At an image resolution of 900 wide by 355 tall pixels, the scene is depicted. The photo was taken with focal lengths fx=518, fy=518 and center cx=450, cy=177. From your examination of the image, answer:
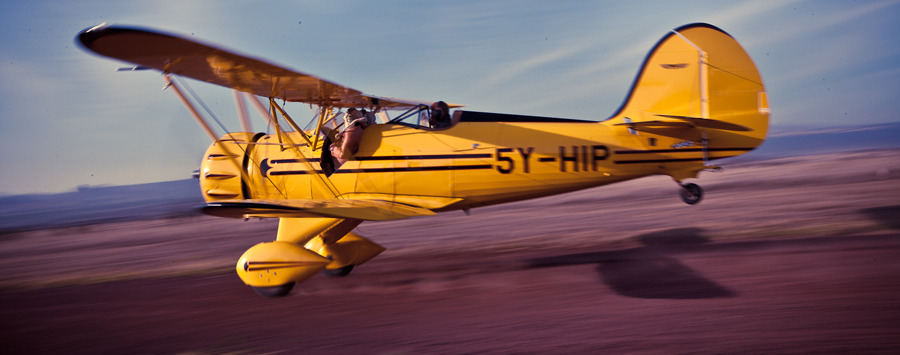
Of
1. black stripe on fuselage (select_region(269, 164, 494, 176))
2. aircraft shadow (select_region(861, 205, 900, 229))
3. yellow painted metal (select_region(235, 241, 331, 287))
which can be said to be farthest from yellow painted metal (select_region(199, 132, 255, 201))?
aircraft shadow (select_region(861, 205, 900, 229))

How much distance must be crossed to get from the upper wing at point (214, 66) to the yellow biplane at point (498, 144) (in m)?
0.04

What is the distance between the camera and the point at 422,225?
12281 millimetres

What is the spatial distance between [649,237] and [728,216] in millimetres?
2417

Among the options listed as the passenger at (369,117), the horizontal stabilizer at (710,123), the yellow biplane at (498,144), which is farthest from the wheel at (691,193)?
the passenger at (369,117)

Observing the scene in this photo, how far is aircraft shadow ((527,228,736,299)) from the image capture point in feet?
17.0

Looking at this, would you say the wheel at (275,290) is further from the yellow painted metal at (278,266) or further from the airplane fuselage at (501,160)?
the airplane fuselage at (501,160)

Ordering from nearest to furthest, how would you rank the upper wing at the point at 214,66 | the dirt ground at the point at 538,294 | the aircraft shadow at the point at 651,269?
the dirt ground at the point at 538,294 → the upper wing at the point at 214,66 → the aircraft shadow at the point at 651,269

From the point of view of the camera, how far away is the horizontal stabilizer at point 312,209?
481 cm

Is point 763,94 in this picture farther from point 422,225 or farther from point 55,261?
point 55,261

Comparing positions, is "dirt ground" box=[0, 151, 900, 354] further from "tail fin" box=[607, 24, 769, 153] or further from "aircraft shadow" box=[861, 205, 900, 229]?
"tail fin" box=[607, 24, 769, 153]

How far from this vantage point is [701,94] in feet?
20.1

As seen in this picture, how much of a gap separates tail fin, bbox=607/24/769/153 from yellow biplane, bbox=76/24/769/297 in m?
0.01

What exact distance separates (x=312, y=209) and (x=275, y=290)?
1.54 m

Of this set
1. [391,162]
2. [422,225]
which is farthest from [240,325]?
[422,225]
